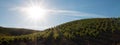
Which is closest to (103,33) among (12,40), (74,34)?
(74,34)

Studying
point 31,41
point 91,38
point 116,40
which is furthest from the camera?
point 31,41

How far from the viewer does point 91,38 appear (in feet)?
88.3

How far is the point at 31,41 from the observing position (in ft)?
97.1

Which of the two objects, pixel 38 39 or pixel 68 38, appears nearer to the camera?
pixel 68 38

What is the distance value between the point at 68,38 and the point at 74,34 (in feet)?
7.49

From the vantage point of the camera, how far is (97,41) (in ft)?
84.9

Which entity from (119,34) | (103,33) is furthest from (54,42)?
(119,34)

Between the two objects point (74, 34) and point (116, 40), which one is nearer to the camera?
point (116, 40)

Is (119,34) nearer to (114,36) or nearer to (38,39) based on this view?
(114,36)

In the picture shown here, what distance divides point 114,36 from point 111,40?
1.11 metres

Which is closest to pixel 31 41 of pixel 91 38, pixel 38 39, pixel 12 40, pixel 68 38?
pixel 38 39

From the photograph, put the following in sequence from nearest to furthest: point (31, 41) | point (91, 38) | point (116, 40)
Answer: point (116, 40)
point (91, 38)
point (31, 41)

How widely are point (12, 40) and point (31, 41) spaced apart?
3545 mm

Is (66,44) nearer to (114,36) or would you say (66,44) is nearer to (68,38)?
(68,38)
